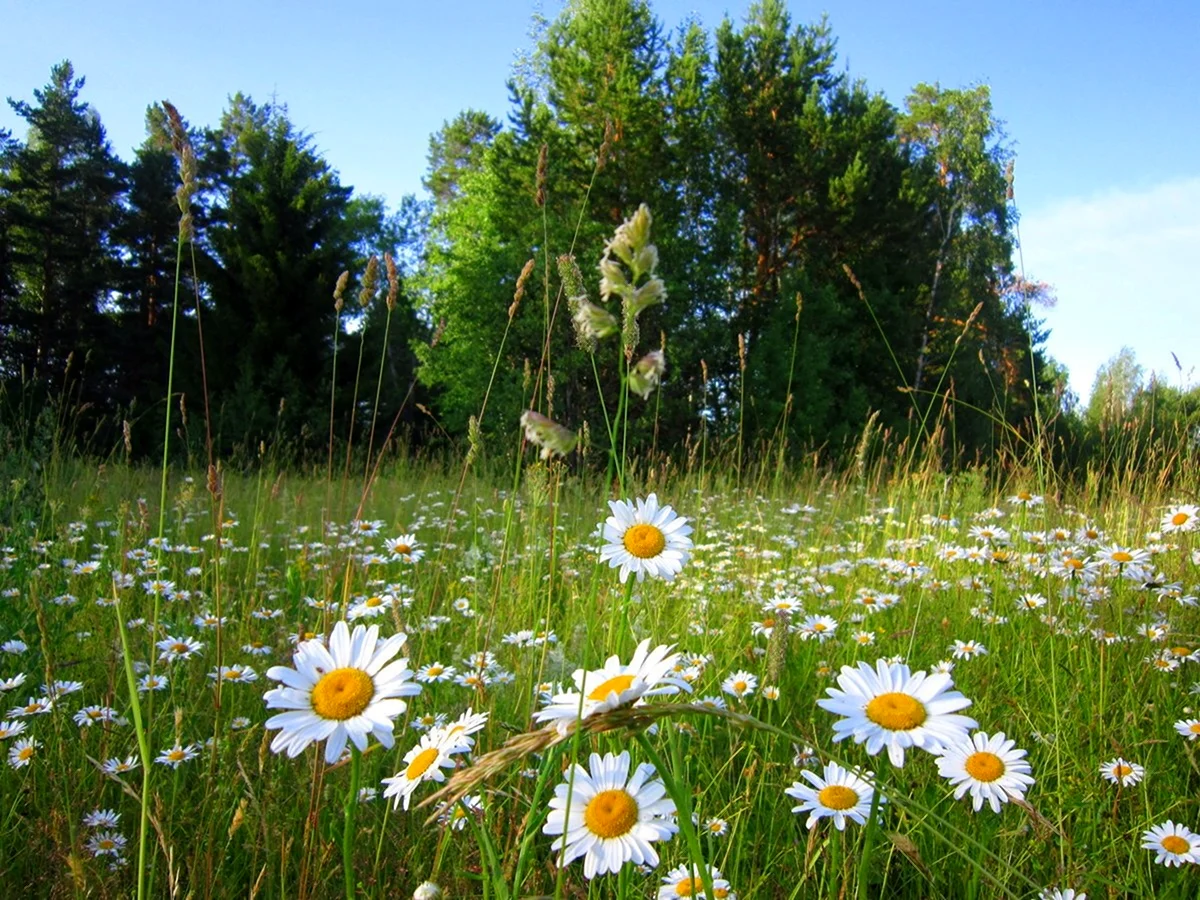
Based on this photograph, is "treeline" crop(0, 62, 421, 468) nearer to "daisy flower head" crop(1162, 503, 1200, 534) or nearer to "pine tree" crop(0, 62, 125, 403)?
"pine tree" crop(0, 62, 125, 403)

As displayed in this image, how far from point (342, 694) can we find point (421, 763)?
6.3 inches

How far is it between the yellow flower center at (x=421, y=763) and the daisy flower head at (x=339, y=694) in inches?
4.2

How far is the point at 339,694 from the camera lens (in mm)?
767

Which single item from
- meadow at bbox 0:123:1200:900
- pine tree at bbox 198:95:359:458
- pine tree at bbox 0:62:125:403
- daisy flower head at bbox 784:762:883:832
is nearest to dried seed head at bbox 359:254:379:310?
meadow at bbox 0:123:1200:900

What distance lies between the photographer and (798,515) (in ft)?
16.6

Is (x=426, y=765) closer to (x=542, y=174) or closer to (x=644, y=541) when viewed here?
(x=644, y=541)

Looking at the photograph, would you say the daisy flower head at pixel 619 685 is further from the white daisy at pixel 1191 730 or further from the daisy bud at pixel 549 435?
the white daisy at pixel 1191 730

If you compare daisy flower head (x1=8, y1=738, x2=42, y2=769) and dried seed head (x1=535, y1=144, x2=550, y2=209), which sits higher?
dried seed head (x1=535, y1=144, x2=550, y2=209)

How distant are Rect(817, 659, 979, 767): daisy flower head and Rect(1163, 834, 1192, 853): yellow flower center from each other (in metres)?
0.77

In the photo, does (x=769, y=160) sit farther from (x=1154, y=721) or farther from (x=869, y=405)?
(x=1154, y=721)

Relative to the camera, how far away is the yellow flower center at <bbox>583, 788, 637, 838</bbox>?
772mm

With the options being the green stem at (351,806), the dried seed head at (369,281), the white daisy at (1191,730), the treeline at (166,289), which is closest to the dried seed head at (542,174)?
the dried seed head at (369,281)

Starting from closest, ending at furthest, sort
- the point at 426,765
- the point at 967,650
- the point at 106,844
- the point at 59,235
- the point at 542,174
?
1. the point at 426,765
2. the point at 106,844
3. the point at 542,174
4. the point at 967,650
5. the point at 59,235

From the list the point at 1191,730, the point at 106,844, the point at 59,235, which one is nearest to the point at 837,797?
the point at 1191,730
